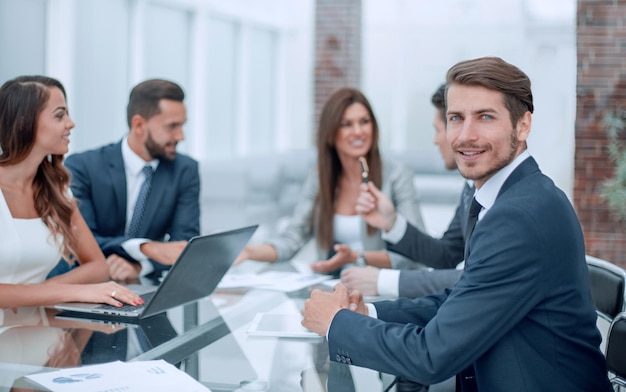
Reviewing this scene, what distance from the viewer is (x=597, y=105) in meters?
4.46

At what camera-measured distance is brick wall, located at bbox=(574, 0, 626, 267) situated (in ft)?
14.5

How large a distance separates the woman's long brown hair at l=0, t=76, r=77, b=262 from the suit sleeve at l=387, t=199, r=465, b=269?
127cm

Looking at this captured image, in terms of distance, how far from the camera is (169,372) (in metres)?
1.64

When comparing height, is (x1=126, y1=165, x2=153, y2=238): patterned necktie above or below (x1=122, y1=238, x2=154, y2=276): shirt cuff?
above

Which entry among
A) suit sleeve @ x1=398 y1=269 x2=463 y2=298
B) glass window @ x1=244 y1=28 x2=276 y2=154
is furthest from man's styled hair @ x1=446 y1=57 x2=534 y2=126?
glass window @ x1=244 y1=28 x2=276 y2=154

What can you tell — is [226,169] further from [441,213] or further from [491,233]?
[491,233]

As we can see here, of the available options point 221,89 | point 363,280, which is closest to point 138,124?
point 363,280

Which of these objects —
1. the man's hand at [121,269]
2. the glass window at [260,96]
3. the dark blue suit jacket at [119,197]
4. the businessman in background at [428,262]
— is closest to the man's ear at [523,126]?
the businessman in background at [428,262]

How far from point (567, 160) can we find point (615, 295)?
2.93 meters

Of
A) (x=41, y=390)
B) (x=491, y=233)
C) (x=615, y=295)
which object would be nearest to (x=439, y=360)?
(x=491, y=233)

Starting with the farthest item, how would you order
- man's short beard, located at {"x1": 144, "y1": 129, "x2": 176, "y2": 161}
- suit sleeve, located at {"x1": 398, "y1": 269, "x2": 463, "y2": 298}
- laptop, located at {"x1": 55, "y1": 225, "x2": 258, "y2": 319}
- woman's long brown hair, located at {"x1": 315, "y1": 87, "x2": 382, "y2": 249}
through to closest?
woman's long brown hair, located at {"x1": 315, "y1": 87, "x2": 382, "y2": 249}, man's short beard, located at {"x1": 144, "y1": 129, "x2": 176, "y2": 161}, suit sleeve, located at {"x1": 398, "y1": 269, "x2": 463, "y2": 298}, laptop, located at {"x1": 55, "y1": 225, "x2": 258, "y2": 319}

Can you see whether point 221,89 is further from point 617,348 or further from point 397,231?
point 617,348

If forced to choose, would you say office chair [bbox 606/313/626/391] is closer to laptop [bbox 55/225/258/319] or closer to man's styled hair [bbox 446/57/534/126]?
man's styled hair [bbox 446/57/534/126]

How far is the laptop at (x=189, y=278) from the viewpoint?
2.08 metres
